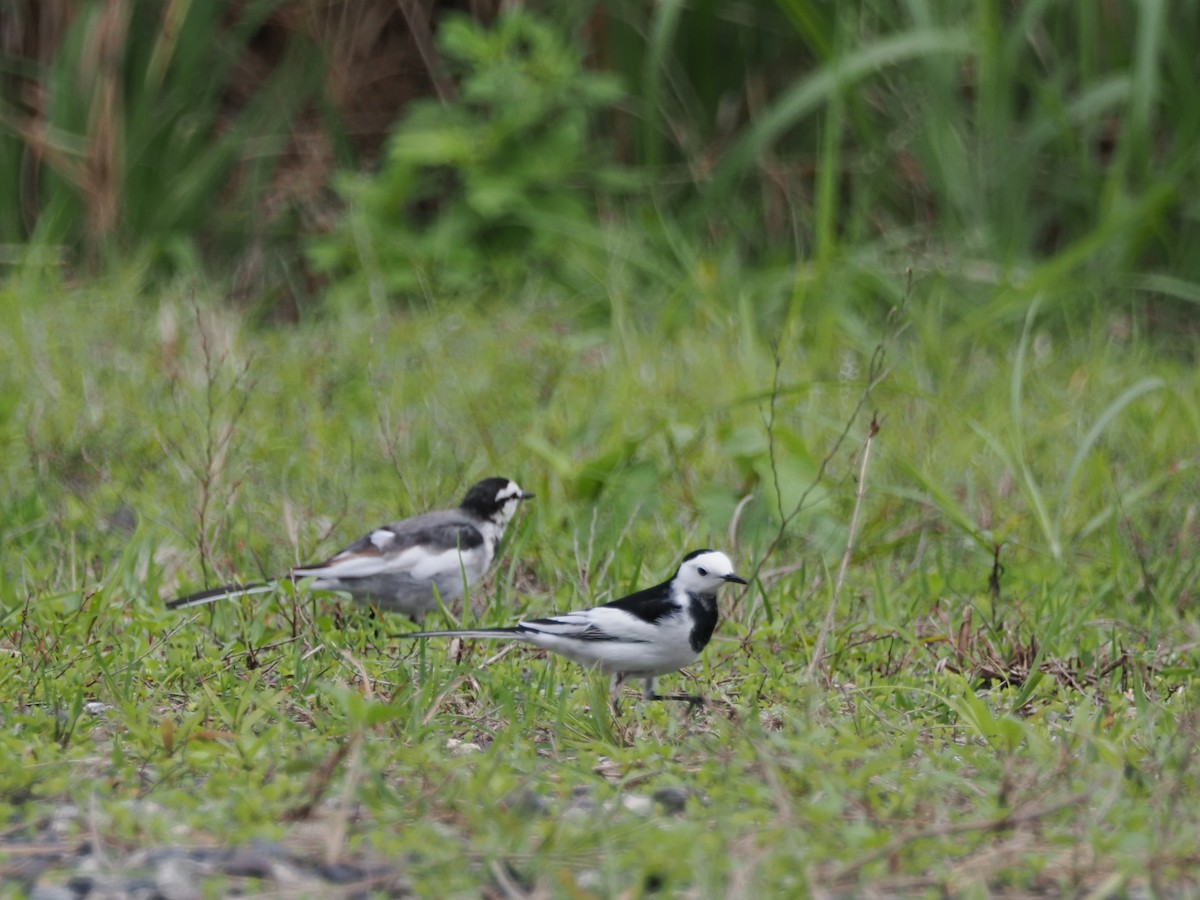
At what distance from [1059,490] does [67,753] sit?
3.73 m

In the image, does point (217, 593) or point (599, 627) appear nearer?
point (599, 627)

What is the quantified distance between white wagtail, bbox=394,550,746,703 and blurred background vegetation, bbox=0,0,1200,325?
3.86 meters

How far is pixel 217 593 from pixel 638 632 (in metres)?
1.32

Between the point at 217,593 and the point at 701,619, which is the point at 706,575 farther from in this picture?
the point at 217,593

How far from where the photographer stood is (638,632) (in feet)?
12.7

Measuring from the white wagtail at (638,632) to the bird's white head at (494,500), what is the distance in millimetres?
1084

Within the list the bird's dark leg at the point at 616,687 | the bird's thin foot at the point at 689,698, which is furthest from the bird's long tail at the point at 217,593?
the bird's thin foot at the point at 689,698

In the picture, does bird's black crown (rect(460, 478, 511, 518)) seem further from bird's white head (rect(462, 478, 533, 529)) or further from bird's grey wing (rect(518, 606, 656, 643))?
bird's grey wing (rect(518, 606, 656, 643))

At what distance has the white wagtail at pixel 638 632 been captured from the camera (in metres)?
3.88

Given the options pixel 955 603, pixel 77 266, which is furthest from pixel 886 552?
pixel 77 266

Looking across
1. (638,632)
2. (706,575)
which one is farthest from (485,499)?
(638,632)

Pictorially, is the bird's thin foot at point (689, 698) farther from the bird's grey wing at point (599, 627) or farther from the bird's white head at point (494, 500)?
the bird's white head at point (494, 500)

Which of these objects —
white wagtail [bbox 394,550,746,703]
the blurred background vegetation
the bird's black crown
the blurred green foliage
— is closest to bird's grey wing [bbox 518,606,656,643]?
white wagtail [bbox 394,550,746,703]

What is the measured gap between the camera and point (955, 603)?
16.1 feet
